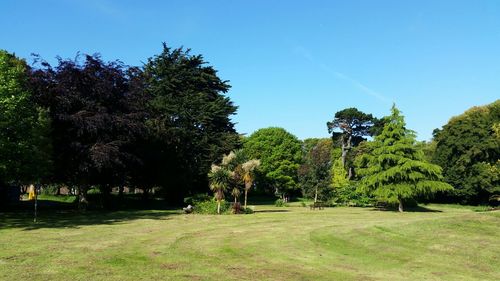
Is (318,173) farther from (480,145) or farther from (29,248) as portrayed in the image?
(29,248)

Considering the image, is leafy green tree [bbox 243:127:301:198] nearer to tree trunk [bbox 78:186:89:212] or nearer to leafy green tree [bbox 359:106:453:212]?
leafy green tree [bbox 359:106:453:212]

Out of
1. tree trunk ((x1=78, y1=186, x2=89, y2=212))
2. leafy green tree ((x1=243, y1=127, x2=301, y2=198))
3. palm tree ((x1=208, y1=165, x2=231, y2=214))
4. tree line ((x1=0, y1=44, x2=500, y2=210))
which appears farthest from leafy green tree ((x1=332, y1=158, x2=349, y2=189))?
tree trunk ((x1=78, y1=186, x2=89, y2=212))

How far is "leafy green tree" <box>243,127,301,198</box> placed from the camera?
73.8 m

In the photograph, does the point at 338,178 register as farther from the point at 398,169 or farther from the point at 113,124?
the point at 113,124

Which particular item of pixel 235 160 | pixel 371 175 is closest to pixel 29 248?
pixel 235 160

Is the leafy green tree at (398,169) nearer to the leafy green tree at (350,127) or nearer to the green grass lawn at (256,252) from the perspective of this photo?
the green grass lawn at (256,252)

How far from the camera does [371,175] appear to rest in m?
41.4

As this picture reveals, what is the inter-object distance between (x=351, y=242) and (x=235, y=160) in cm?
2035

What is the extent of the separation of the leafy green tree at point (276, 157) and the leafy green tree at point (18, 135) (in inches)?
1927

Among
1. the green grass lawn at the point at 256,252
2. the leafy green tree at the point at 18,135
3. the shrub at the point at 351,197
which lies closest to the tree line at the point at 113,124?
the leafy green tree at the point at 18,135

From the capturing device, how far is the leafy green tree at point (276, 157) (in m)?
73.8

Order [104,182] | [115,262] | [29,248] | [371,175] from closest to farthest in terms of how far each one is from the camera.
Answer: [115,262] < [29,248] < [104,182] < [371,175]

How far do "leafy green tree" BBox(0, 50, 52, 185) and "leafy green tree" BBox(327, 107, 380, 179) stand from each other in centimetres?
7231

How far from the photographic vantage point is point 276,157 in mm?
74875
